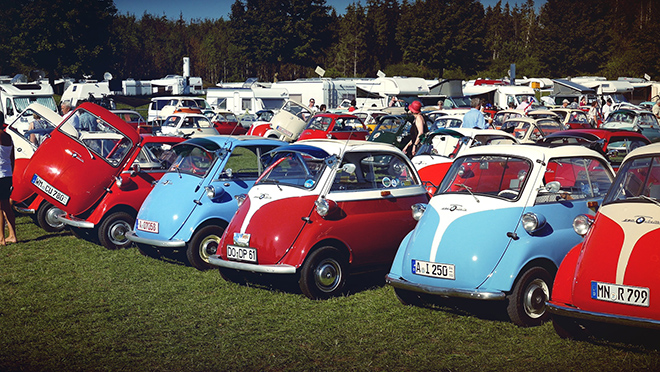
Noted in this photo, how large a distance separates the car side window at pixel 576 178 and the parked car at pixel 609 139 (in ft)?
23.8

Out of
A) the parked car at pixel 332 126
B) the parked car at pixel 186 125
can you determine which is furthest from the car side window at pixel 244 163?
the parked car at pixel 186 125

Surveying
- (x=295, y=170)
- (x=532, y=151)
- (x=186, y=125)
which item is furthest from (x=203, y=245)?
(x=186, y=125)

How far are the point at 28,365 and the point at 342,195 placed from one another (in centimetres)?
387

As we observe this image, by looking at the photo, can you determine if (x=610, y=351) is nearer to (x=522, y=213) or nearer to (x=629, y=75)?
(x=522, y=213)

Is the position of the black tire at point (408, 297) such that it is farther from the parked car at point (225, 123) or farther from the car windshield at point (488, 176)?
the parked car at point (225, 123)

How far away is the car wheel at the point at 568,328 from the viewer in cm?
609

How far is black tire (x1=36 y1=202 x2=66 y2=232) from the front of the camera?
1244cm

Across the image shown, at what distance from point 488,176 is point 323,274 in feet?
7.09

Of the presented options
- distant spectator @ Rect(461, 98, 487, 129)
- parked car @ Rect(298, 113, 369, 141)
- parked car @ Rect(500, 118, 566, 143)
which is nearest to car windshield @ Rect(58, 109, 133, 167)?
distant spectator @ Rect(461, 98, 487, 129)

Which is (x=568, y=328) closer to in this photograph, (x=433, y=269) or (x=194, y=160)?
(x=433, y=269)

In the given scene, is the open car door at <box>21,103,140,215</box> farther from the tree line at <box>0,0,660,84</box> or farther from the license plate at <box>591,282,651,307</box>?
the tree line at <box>0,0,660,84</box>

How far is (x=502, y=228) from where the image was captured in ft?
22.0

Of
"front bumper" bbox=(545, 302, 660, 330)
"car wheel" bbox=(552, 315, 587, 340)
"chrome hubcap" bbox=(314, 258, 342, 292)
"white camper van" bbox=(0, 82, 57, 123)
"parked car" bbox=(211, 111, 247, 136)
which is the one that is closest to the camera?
"front bumper" bbox=(545, 302, 660, 330)

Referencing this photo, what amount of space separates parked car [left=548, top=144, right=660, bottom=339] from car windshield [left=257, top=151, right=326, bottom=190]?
3237 mm
